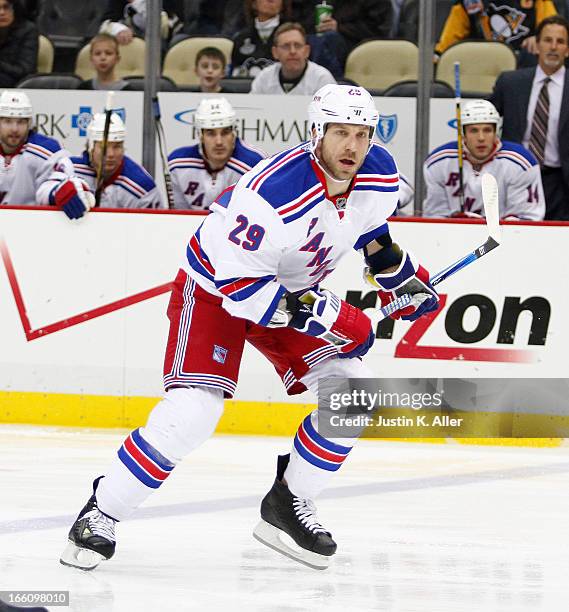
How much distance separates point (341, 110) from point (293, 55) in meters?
3.00

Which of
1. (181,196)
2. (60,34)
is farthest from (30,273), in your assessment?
(60,34)

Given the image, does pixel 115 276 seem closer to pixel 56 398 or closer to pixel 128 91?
pixel 56 398

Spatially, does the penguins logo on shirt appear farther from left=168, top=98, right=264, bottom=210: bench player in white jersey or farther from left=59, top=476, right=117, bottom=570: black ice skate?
left=59, top=476, right=117, bottom=570: black ice skate

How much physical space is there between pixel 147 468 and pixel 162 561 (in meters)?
0.29

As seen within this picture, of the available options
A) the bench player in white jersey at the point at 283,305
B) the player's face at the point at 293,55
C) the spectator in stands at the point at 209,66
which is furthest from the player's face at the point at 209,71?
the bench player in white jersey at the point at 283,305

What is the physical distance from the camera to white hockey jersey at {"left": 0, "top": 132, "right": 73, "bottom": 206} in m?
6.16

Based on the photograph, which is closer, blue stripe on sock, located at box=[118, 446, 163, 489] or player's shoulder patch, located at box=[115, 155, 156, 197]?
blue stripe on sock, located at box=[118, 446, 163, 489]

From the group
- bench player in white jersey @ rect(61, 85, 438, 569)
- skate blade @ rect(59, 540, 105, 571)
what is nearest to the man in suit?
bench player in white jersey @ rect(61, 85, 438, 569)

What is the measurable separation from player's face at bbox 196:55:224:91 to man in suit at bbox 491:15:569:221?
126cm

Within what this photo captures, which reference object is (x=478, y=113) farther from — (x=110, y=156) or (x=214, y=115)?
(x=110, y=156)

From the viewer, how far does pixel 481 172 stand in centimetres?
597

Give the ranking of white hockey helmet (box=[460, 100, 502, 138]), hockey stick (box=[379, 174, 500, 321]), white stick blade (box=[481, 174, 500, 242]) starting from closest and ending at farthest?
hockey stick (box=[379, 174, 500, 321]), white stick blade (box=[481, 174, 500, 242]), white hockey helmet (box=[460, 100, 502, 138])

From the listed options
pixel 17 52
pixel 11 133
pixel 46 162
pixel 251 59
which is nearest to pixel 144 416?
pixel 46 162

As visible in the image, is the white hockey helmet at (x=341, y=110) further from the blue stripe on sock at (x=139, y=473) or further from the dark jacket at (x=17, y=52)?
the dark jacket at (x=17, y=52)
